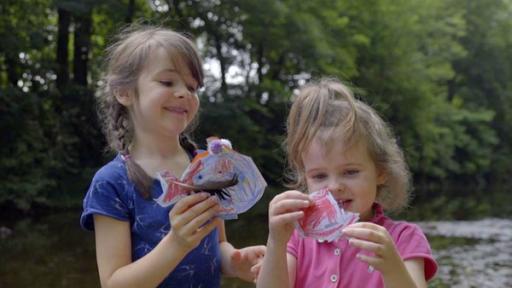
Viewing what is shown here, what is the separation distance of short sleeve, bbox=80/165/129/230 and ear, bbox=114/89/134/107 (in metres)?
0.31

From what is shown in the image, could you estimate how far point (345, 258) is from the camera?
2213 mm

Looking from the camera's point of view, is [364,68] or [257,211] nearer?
[257,211]

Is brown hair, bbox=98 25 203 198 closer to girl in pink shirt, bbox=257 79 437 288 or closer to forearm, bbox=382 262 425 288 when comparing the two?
girl in pink shirt, bbox=257 79 437 288

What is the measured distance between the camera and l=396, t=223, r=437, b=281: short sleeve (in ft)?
6.99

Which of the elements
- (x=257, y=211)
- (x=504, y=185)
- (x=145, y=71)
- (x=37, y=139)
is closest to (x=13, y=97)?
(x=37, y=139)

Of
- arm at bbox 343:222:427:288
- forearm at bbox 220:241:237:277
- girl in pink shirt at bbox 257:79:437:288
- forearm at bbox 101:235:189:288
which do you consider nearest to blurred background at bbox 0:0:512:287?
forearm at bbox 220:241:237:277

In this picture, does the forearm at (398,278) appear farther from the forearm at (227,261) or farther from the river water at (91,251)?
the river water at (91,251)

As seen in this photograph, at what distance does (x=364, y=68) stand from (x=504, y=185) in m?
13.7

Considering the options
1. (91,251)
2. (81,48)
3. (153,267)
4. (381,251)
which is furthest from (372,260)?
(81,48)

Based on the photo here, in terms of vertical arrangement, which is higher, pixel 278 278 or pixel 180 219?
pixel 180 219

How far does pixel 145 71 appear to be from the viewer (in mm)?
2410

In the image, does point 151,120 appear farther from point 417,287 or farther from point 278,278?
point 417,287

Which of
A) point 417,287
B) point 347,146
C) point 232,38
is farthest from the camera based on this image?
point 232,38

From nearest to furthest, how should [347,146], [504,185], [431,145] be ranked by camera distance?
[347,146] → [431,145] → [504,185]
